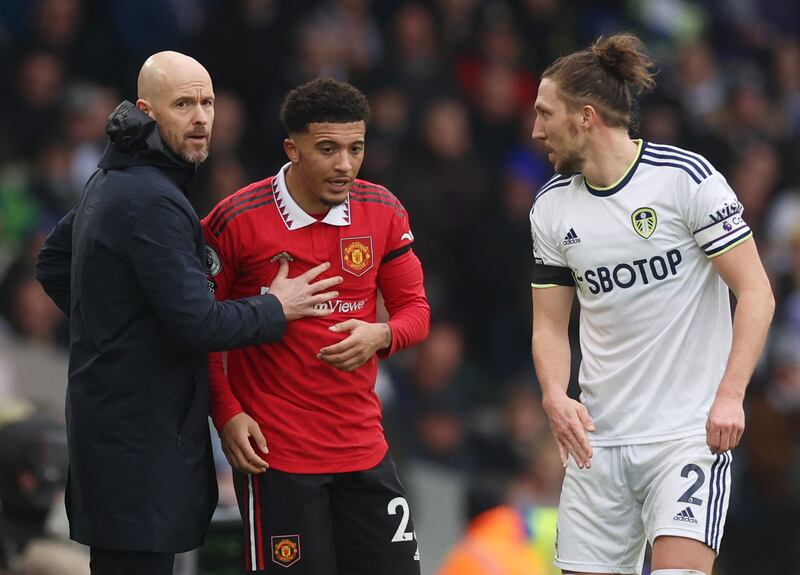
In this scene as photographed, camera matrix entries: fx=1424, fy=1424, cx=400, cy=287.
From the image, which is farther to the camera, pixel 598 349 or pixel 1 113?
pixel 1 113

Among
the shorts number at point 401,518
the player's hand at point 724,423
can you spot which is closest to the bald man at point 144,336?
the shorts number at point 401,518

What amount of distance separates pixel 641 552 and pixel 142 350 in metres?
1.86

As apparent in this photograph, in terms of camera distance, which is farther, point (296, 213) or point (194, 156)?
point (296, 213)

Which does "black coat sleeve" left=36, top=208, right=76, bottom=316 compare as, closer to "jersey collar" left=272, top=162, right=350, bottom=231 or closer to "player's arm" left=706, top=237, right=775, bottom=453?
"jersey collar" left=272, top=162, right=350, bottom=231

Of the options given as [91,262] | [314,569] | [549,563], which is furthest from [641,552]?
[91,262]

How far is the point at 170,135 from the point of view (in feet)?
15.2

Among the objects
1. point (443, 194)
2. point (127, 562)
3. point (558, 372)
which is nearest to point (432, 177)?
point (443, 194)

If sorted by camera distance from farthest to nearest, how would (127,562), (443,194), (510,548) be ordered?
1. (443,194)
2. (510,548)
3. (127,562)

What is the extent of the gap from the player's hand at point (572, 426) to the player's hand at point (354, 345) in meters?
0.63

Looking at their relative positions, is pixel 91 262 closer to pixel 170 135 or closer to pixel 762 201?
pixel 170 135

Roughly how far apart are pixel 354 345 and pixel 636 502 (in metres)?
1.12

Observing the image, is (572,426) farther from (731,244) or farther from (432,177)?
(432,177)

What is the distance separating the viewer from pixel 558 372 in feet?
16.5

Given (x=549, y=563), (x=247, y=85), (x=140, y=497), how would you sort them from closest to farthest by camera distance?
(x=140, y=497), (x=549, y=563), (x=247, y=85)
